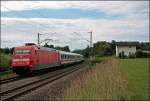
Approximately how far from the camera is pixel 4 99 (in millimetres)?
16781

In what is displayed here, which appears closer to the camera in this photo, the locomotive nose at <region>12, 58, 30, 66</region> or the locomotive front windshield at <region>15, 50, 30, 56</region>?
the locomotive nose at <region>12, 58, 30, 66</region>

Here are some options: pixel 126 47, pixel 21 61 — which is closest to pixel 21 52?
pixel 21 61

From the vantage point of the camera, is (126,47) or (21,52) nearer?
(21,52)

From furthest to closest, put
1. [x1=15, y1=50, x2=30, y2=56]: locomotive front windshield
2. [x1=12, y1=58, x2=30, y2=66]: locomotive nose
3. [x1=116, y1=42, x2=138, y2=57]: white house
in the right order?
[x1=116, y1=42, x2=138, y2=57]: white house
[x1=15, y1=50, x2=30, y2=56]: locomotive front windshield
[x1=12, y1=58, x2=30, y2=66]: locomotive nose

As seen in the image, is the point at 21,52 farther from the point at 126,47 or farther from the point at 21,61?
the point at 126,47

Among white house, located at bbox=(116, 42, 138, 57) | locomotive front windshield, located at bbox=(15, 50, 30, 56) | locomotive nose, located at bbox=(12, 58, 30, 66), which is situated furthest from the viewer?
white house, located at bbox=(116, 42, 138, 57)

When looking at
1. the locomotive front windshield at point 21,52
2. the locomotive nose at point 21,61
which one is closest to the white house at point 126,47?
the locomotive front windshield at point 21,52

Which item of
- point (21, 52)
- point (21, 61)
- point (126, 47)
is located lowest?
point (21, 61)

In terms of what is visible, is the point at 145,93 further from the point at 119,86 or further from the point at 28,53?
the point at 28,53

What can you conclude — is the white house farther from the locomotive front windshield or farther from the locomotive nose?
the locomotive nose

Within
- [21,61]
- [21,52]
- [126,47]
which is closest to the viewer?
[21,61]

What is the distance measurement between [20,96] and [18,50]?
18.2 meters

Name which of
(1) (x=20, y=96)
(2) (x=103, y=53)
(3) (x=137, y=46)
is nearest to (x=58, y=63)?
(1) (x=20, y=96)

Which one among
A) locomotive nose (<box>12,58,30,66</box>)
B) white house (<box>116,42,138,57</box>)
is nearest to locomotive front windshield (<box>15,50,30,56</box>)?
locomotive nose (<box>12,58,30,66</box>)
